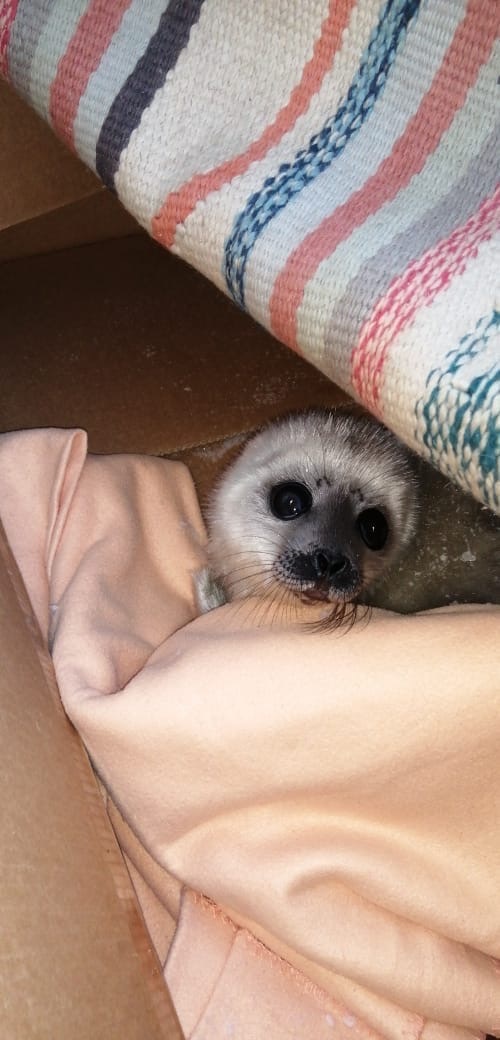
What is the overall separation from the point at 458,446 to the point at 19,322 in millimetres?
1208

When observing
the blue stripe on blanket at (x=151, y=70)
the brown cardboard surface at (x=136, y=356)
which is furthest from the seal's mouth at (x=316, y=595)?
the blue stripe on blanket at (x=151, y=70)

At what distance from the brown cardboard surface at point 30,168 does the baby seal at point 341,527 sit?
1.74 ft

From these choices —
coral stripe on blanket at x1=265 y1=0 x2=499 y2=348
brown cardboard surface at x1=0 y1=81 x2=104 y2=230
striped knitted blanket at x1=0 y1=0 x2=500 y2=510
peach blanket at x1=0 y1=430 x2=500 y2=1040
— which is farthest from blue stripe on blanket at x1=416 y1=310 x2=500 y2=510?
brown cardboard surface at x1=0 y1=81 x2=104 y2=230

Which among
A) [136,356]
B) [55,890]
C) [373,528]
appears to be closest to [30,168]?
[136,356]

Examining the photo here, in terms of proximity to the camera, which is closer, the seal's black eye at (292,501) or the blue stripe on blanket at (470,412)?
the blue stripe on blanket at (470,412)

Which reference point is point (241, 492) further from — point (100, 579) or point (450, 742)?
point (450, 742)

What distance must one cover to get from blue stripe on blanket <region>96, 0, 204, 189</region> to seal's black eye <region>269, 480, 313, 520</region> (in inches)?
24.9

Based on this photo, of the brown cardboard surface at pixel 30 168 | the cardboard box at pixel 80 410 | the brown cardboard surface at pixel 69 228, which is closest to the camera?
the cardboard box at pixel 80 410

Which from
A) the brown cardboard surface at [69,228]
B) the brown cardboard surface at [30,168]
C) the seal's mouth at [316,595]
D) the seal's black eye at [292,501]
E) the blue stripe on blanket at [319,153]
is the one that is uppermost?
the blue stripe on blanket at [319,153]

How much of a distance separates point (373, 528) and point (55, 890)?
2.51 feet

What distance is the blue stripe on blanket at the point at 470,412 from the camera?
0.76 m

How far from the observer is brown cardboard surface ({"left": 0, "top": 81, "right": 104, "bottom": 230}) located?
131 cm

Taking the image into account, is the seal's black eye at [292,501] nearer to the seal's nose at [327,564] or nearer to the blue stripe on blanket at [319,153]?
the seal's nose at [327,564]

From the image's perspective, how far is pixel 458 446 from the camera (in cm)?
79
